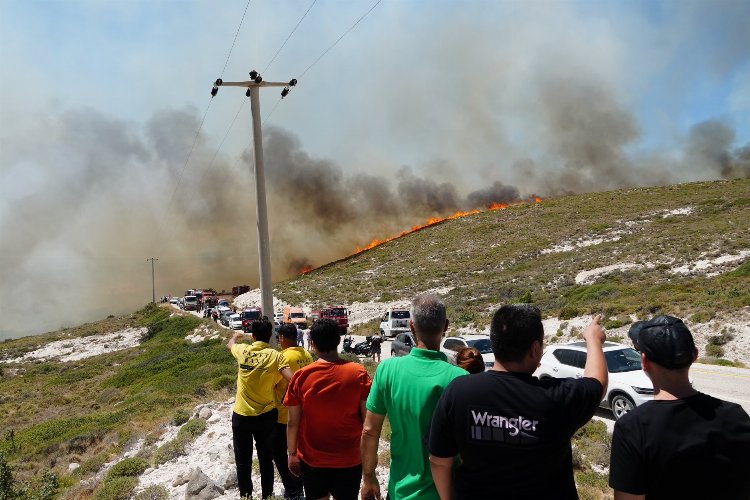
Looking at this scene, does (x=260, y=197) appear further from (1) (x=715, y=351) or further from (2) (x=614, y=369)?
(1) (x=715, y=351)

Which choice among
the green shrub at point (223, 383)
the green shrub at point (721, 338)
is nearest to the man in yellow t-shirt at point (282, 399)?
the green shrub at point (223, 383)

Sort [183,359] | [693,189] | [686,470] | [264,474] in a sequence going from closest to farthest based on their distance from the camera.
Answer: [686,470] → [264,474] → [183,359] → [693,189]

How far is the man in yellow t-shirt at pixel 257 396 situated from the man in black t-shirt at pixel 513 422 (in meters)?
3.15

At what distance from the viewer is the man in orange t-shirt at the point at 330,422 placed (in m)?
4.20

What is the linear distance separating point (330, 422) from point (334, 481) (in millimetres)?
509

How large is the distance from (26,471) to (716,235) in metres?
46.6

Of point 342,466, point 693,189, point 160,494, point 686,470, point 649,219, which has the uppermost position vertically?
point 693,189

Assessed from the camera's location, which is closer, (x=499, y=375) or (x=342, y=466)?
(x=499, y=375)

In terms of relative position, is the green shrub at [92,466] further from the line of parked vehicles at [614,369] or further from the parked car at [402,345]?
the parked car at [402,345]

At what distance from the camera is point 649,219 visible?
6350 cm

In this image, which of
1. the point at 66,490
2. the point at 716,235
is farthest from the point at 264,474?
the point at 716,235

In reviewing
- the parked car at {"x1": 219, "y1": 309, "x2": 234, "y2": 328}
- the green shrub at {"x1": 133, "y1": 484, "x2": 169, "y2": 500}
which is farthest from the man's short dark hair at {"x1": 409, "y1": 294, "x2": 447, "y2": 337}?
the parked car at {"x1": 219, "y1": 309, "x2": 234, "y2": 328}

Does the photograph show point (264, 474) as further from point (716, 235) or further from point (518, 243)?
point (518, 243)

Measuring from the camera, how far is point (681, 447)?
238 cm
